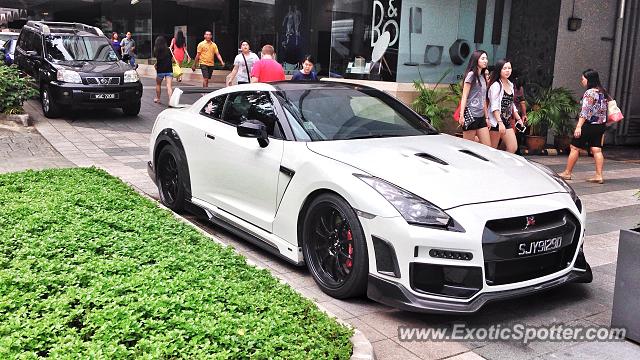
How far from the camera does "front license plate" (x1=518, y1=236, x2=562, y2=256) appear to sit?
4.01 meters

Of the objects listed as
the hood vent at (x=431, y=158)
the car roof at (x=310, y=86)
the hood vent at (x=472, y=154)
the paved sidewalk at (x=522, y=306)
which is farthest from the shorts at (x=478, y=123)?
the hood vent at (x=431, y=158)

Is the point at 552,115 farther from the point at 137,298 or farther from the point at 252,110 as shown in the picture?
the point at 137,298

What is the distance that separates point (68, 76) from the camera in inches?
506

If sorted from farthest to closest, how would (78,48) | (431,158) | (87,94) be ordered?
1. (78,48)
2. (87,94)
3. (431,158)

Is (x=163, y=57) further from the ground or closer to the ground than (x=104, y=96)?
further from the ground

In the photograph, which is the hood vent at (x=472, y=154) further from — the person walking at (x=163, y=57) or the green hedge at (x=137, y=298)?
the person walking at (x=163, y=57)

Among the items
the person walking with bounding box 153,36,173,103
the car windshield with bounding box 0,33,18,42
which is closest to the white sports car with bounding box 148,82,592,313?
the person walking with bounding box 153,36,173,103

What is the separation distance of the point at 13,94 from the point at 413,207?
10.9 meters

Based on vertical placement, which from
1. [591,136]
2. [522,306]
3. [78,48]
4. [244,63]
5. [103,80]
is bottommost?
[522,306]

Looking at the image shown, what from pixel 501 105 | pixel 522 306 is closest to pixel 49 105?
pixel 501 105

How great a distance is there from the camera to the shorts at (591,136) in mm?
9281

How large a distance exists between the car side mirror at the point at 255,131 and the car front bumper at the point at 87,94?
8.92m

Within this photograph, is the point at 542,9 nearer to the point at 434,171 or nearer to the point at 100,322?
the point at 434,171

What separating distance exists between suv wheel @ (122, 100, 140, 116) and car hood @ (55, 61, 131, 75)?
78 cm
